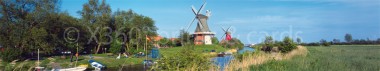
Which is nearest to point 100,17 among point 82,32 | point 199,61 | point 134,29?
point 82,32

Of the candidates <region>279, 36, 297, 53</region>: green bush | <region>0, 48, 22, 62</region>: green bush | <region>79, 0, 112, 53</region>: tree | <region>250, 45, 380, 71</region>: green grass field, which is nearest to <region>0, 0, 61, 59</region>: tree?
<region>0, 48, 22, 62</region>: green bush

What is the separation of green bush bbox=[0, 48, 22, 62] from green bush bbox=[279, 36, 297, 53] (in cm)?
2630

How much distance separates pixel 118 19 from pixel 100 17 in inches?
231

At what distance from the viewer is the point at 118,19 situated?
54.9 m

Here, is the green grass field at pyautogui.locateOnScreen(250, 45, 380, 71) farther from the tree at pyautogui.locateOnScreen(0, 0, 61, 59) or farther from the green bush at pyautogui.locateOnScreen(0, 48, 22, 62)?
the tree at pyautogui.locateOnScreen(0, 0, 61, 59)

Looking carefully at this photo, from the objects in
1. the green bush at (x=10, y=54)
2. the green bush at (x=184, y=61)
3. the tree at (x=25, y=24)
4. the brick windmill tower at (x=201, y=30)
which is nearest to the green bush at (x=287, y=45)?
the tree at (x=25, y=24)

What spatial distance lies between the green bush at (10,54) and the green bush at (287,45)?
86.3ft

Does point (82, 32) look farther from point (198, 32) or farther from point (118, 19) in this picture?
point (198, 32)

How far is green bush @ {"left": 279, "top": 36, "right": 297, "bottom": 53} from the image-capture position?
35694 mm

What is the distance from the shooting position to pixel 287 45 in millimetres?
36312

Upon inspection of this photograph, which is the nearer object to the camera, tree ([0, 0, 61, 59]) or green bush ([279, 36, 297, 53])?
tree ([0, 0, 61, 59])

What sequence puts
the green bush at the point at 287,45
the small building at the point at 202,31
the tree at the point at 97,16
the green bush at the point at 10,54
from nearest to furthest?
the green bush at the point at 10,54 < the green bush at the point at 287,45 < the tree at the point at 97,16 < the small building at the point at 202,31

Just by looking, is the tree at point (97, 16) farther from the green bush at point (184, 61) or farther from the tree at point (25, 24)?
the green bush at point (184, 61)

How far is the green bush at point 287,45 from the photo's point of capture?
35.7 metres
